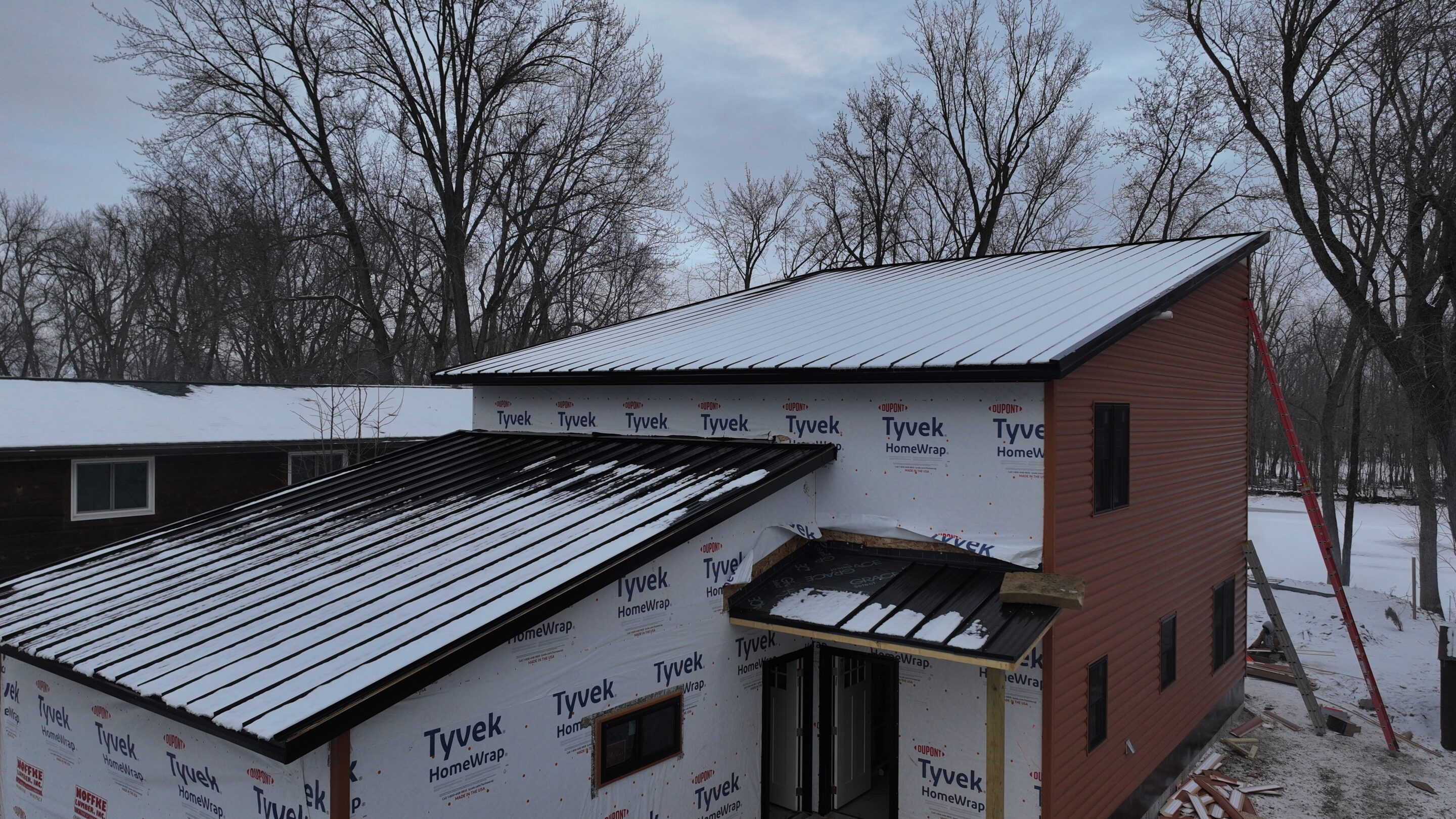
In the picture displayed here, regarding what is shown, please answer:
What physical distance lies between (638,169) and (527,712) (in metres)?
26.1

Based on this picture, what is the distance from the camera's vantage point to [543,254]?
3073 centimetres

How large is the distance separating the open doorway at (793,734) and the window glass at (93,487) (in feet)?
44.2

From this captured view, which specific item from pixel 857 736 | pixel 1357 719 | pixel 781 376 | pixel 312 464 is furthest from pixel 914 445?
pixel 312 464

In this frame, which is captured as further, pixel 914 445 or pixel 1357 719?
pixel 1357 719

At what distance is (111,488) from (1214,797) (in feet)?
58.6

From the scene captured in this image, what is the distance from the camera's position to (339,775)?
15.7ft

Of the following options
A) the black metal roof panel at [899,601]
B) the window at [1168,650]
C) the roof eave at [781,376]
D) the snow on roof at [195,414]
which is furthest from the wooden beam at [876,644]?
the snow on roof at [195,414]

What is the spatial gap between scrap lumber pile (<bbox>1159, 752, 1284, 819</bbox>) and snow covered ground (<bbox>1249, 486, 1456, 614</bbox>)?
12.0 metres

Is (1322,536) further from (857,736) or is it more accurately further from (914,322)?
(857,736)

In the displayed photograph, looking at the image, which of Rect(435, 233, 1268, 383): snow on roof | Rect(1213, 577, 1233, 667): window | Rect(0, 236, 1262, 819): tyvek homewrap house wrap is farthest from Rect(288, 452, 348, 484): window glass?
Rect(1213, 577, 1233, 667): window

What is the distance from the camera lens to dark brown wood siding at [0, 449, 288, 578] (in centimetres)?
1420

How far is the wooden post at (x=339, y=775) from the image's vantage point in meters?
4.77

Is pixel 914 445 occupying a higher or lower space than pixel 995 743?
higher

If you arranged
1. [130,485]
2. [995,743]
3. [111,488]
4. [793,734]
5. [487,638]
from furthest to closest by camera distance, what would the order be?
[130,485] < [111,488] < [793,734] < [995,743] < [487,638]
